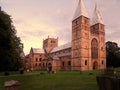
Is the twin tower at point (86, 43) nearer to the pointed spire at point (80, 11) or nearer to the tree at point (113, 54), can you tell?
the pointed spire at point (80, 11)

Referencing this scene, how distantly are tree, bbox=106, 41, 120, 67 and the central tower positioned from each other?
1789cm

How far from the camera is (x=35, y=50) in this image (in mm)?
100938

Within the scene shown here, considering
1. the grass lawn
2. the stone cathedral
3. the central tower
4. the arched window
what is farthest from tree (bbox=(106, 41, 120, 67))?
the grass lawn

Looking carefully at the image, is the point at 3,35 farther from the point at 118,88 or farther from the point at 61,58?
the point at 61,58

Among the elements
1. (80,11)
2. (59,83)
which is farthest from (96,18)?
(59,83)

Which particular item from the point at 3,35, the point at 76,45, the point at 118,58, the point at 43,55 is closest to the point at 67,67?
the point at 76,45

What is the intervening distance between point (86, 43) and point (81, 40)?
2807 millimetres

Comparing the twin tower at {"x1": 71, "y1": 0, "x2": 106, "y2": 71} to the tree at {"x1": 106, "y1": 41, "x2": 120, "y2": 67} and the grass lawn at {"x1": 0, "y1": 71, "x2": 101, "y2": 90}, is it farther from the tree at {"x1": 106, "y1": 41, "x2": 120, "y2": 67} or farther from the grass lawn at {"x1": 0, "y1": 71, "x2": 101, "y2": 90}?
the grass lawn at {"x1": 0, "y1": 71, "x2": 101, "y2": 90}

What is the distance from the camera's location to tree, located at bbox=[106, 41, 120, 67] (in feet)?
253

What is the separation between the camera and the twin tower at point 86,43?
65.3 metres

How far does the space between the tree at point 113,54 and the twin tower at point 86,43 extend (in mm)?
9386

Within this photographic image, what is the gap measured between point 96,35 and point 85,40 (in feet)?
25.6

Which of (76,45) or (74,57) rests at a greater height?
(76,45)

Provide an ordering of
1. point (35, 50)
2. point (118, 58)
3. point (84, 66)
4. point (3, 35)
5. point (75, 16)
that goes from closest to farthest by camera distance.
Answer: point (3, 35)
point (84, 66)
point (75, 16)
point (118, 58)
point (35, 50)
